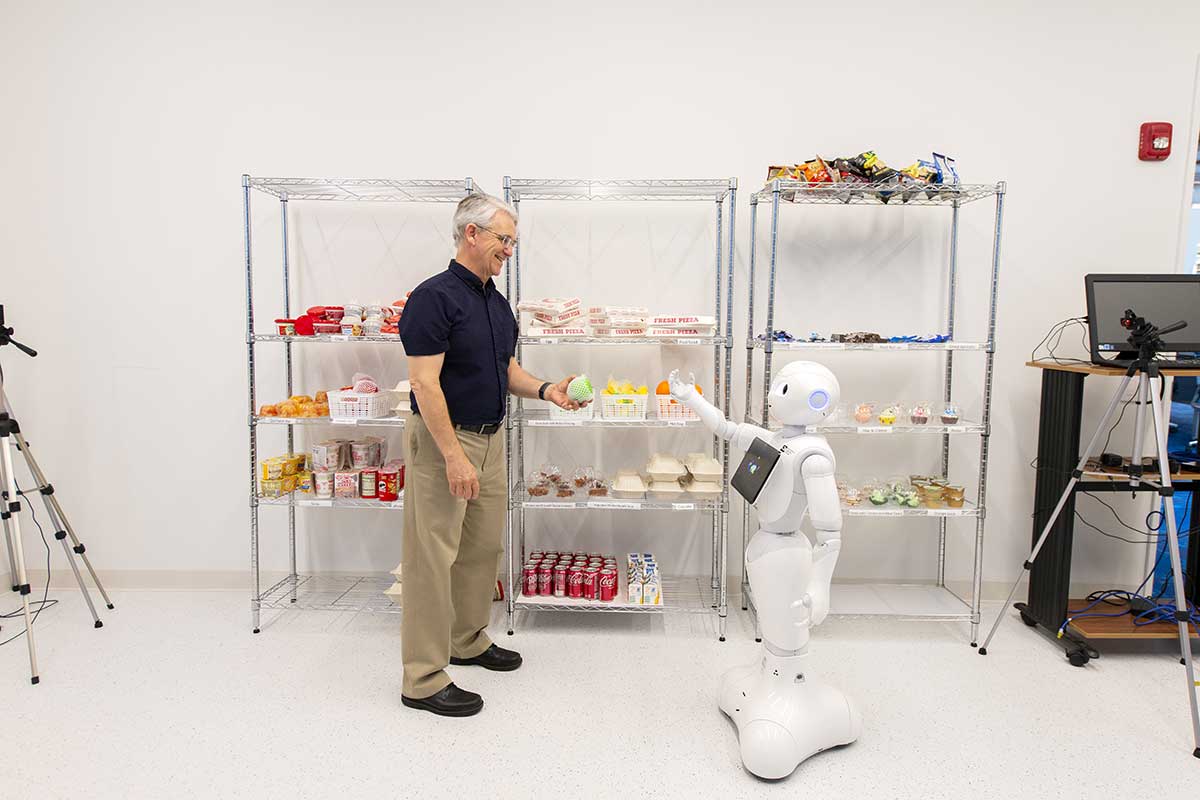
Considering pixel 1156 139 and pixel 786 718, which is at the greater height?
pixel 1156 139

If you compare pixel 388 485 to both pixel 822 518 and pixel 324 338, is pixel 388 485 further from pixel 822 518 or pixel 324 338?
pixel 822 518

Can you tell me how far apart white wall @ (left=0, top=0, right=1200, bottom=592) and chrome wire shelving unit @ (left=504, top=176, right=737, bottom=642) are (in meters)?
0.17

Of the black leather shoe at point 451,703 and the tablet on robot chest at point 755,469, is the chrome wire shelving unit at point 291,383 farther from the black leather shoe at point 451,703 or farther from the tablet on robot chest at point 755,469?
the tablet on robot chest at point 755,469

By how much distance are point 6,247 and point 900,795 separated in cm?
502

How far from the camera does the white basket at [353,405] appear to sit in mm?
3281

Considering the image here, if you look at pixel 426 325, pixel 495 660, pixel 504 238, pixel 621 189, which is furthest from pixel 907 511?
pixel 426 325

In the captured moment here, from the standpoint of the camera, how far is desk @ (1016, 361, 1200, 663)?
3080 mm

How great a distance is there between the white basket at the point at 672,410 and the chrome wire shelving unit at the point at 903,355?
374 mm

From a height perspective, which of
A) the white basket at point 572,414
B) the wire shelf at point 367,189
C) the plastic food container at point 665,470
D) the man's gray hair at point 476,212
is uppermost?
the wire shelf at point 367,189

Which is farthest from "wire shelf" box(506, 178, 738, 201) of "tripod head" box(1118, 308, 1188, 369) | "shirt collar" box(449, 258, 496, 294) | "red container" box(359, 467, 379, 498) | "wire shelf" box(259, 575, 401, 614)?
"wire shelf" box(259, 575, 401, 614)

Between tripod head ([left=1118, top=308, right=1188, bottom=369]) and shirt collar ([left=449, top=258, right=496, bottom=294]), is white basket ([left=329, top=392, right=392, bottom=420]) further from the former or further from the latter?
tripod head ([left=1118, top=308, right=1188, bottom=369])

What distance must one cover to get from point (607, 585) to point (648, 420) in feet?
2.79

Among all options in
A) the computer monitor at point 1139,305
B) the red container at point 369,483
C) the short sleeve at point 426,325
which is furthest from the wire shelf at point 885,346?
the red container at point 369,483

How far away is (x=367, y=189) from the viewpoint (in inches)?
142
